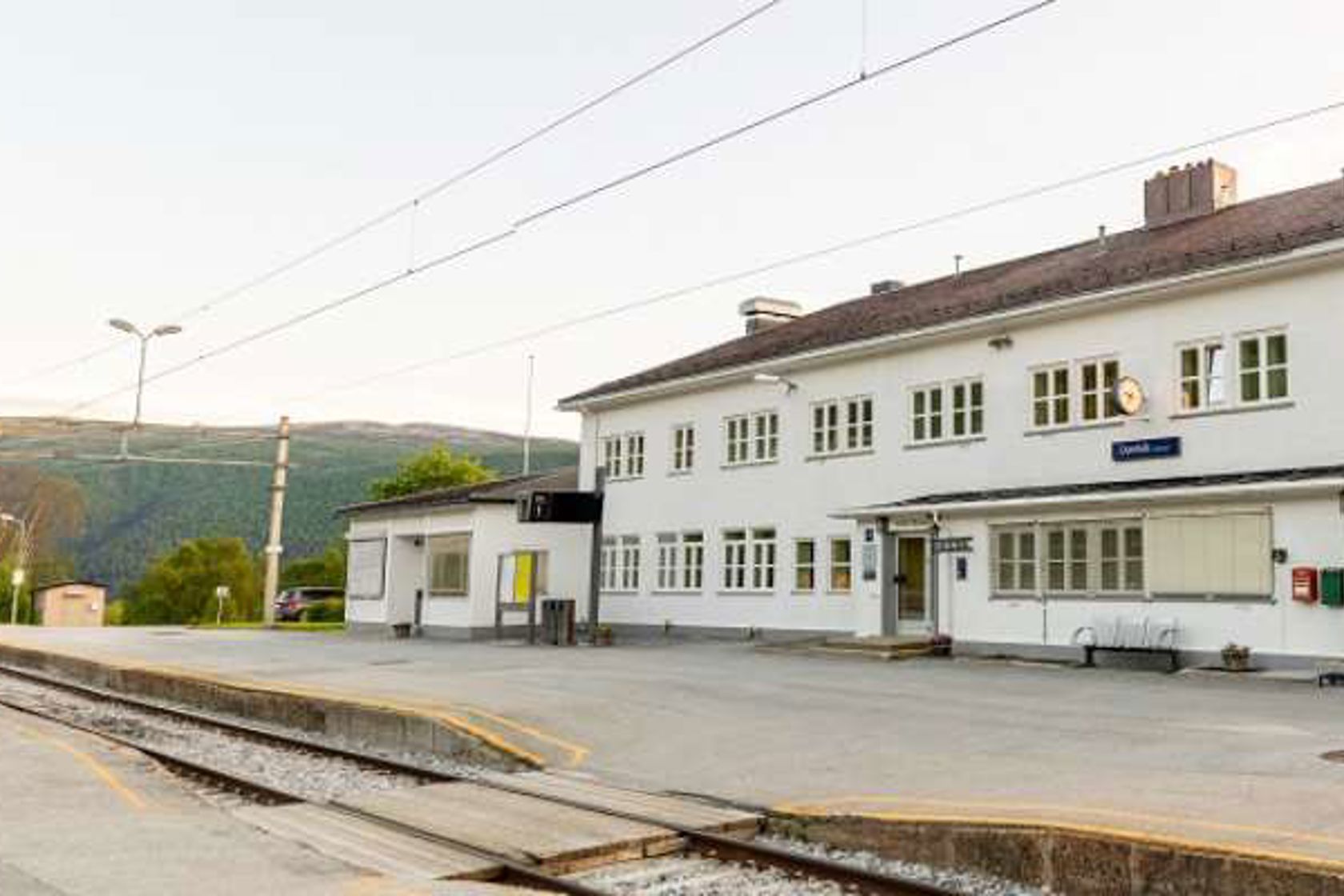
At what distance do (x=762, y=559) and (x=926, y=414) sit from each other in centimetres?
538

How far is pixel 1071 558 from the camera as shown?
2103 cm

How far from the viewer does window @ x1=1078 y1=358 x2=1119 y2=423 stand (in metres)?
21.6

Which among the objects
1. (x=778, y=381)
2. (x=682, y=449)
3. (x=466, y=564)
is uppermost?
(x=778, y=381)

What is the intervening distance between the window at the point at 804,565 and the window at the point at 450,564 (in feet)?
29.5

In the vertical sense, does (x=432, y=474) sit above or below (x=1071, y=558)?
above

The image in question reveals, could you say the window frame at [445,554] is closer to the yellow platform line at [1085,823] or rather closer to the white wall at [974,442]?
the white wall at [974,442]

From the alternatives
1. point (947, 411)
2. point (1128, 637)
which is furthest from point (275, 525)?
point (1128, 637)

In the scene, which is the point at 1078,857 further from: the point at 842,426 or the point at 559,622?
the point at 559,622

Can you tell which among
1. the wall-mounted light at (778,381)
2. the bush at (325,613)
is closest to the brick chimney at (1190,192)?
the wall-mounted light at (778,381)

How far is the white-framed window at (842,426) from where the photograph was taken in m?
26.4

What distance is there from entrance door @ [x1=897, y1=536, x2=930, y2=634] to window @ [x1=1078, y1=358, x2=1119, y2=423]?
12.7 feet

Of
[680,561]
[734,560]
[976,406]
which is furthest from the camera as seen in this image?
[680,561]

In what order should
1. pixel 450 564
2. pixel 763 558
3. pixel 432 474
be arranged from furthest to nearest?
pixel 432 474, pixel 450 564, pixel 763 558

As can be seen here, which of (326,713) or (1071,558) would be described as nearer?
(326,713)
